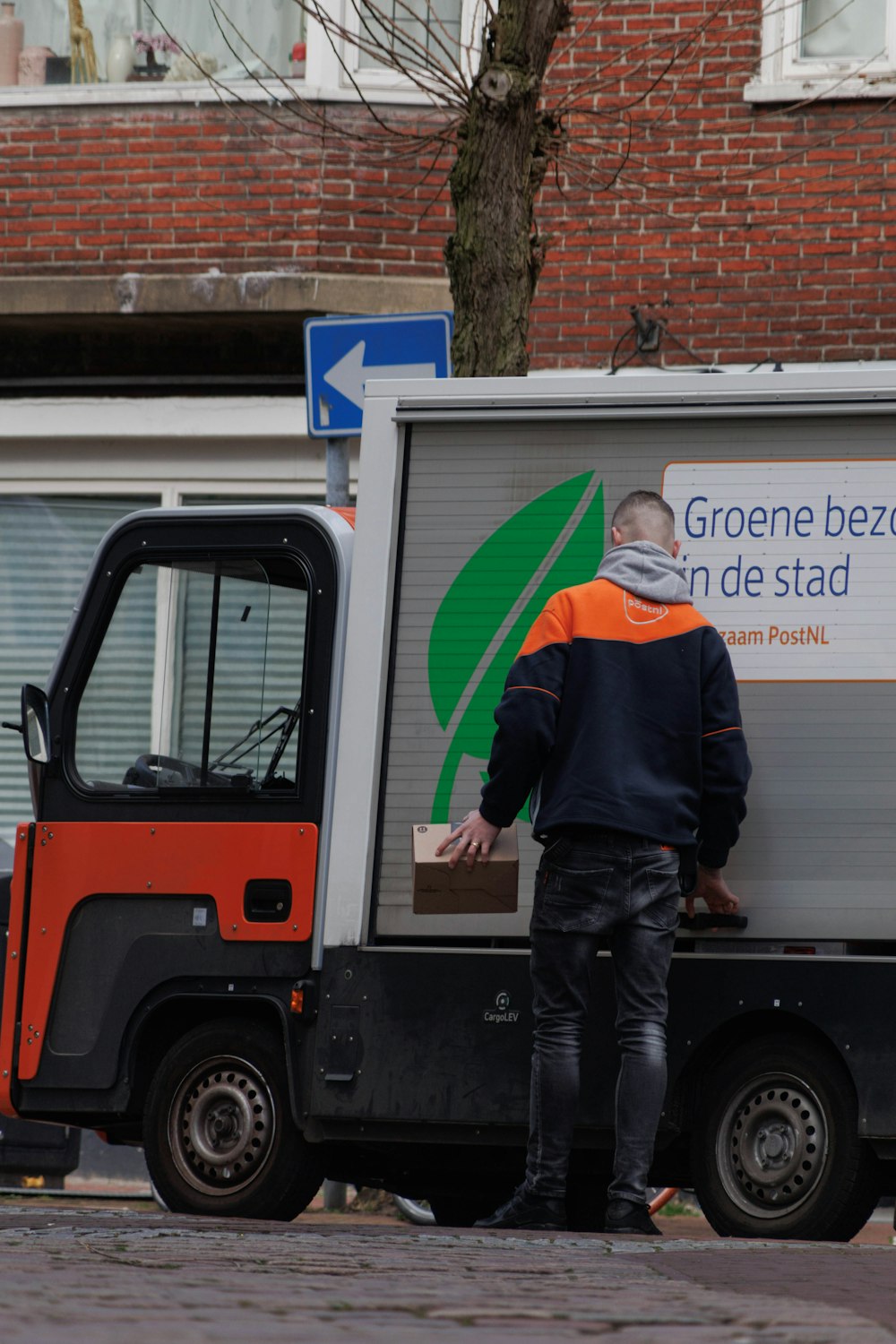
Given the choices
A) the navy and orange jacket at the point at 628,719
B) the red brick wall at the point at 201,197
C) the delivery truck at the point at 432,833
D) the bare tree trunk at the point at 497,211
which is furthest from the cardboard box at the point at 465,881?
the red brick wall at the point at 201,197

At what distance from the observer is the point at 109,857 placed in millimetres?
6473

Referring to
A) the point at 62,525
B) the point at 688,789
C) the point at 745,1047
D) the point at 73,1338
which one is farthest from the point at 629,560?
the point at 62,525

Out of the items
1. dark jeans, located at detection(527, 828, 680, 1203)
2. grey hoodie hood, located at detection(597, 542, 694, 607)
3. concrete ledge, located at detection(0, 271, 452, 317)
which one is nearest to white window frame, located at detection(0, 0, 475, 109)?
concrete ledge, located at detection(0, 271, 452, 317)

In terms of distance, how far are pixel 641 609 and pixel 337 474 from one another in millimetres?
2489

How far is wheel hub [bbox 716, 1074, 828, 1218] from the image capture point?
5750 mm

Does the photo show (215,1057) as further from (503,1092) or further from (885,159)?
(885,159)

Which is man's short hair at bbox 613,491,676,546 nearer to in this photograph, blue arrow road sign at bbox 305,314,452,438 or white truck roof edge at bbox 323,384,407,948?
white truck roof edge at bbox 323,384,407,948

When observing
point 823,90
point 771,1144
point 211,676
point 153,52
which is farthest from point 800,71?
point 771,1144

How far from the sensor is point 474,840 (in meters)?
5.80

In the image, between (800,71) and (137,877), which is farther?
(800,71)

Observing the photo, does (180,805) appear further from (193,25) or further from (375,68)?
(193,25)

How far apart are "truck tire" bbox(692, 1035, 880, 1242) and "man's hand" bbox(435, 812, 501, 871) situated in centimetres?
90

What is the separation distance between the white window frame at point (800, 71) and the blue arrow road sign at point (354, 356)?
4.04 meters

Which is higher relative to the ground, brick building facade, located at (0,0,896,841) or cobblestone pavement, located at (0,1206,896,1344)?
brick building facade, located at (0,0,896,841)
